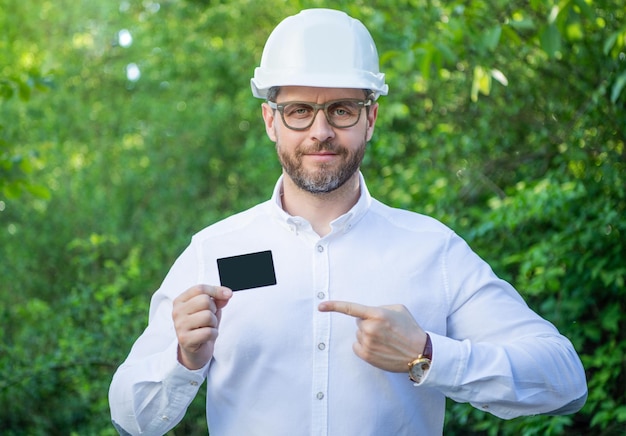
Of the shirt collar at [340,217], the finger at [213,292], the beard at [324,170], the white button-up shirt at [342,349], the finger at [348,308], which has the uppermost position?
the beard at [324,170]

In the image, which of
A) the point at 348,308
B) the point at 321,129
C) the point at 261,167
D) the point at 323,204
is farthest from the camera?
the point at 261,167

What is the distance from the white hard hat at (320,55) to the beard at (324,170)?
175 millimetres

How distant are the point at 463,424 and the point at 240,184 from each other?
480 cm

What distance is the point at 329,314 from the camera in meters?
2.33

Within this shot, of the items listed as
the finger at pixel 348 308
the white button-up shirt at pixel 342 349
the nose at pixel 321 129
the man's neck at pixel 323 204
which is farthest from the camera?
the man's neck at pixel 323 204

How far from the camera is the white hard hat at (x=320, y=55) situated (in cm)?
239

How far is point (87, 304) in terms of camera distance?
574 cm

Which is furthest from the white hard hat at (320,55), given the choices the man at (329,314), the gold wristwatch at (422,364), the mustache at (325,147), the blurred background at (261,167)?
the blurred background at (261,167)

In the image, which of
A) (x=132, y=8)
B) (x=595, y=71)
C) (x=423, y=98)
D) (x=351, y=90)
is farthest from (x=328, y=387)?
(x=132, y=8)

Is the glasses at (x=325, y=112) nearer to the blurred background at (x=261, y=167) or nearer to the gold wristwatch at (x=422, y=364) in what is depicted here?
the gold wristwatch at (x=422, y=364)

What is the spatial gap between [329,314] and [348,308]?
27 centimetres

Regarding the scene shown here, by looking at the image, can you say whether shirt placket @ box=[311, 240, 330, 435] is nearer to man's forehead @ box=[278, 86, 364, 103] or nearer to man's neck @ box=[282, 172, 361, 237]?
man's neck @ box=[282, 172, 361, 237]

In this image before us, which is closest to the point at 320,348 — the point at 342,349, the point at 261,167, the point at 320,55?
the point at 342,349

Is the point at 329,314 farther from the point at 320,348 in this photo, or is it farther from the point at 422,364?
the point at 422,364
